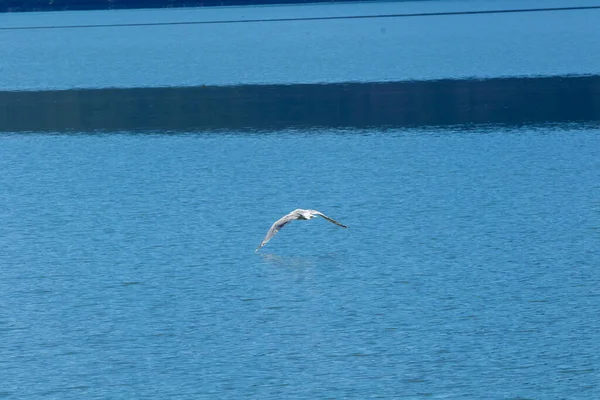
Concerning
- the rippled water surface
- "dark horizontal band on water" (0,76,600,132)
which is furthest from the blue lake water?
"dark horizontal band on water" (0,76,600,132)

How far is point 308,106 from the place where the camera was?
24344 millimetres

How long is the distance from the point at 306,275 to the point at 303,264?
0.44 meters

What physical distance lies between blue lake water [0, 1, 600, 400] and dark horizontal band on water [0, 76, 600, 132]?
35.7 inches

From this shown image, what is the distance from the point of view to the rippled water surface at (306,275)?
325 inches

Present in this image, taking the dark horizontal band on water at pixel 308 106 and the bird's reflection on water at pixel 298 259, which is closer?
the bird's reflection on water at pixel 298 259

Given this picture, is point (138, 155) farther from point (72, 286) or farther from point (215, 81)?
point (215, 81)

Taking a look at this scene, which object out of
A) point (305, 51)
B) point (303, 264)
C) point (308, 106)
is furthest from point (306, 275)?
point (305, 51)

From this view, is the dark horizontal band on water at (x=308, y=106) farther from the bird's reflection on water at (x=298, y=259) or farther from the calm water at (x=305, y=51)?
the bird's reflection on water at (x=298, y=259)

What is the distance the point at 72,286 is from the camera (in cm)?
1069

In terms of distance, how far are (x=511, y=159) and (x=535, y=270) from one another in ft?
20.6

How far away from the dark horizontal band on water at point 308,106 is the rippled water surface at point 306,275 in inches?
153

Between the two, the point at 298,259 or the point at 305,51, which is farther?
the point at 305,51

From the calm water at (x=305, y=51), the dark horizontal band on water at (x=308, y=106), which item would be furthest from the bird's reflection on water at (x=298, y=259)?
the calm water at (x=305, y=51)

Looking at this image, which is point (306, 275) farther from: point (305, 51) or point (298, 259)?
point (305, 51)
